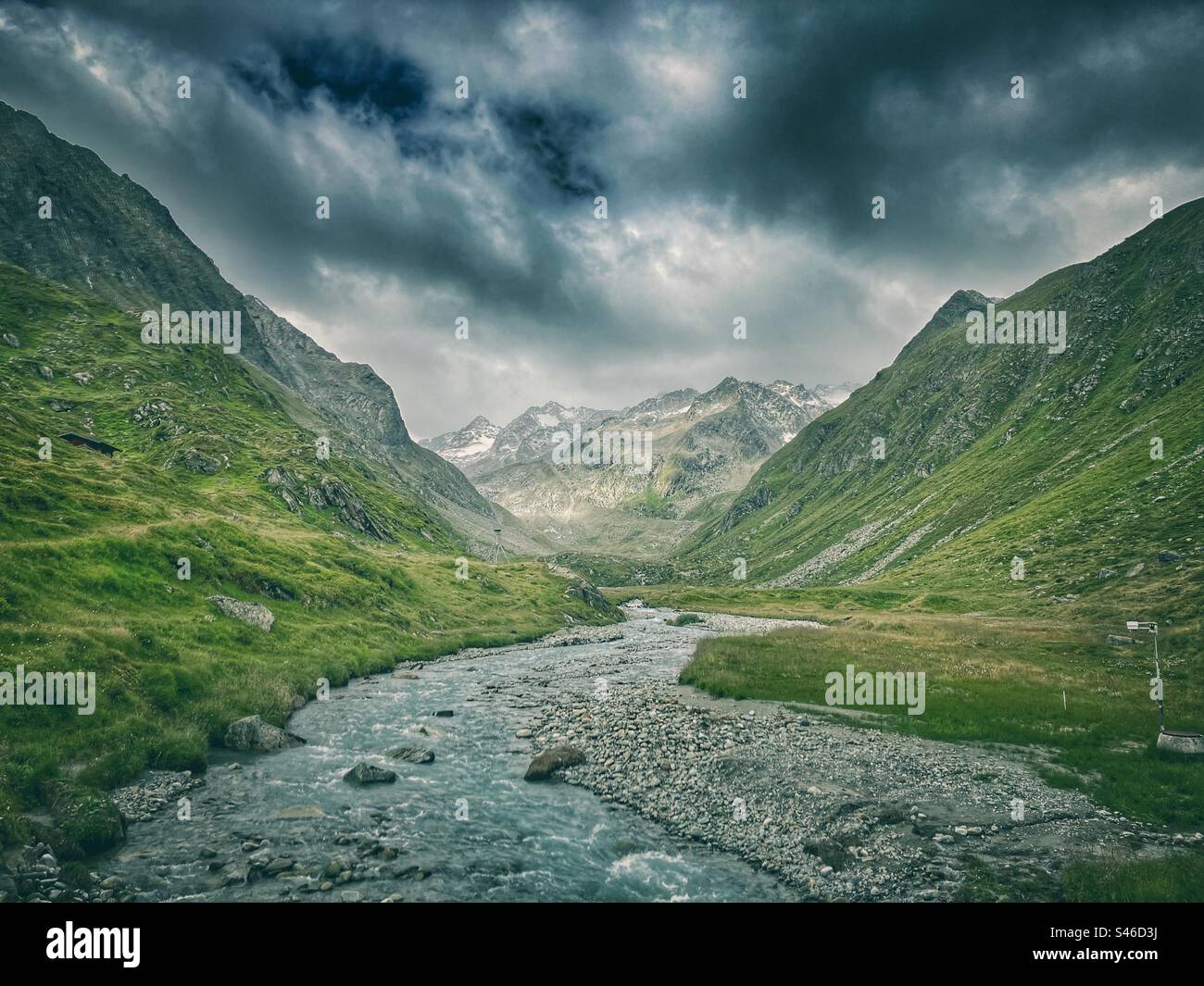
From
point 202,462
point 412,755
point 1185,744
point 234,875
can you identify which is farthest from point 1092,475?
point 202,462

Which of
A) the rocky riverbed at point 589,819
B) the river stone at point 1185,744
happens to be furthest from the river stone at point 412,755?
the river stone at point 1185,744

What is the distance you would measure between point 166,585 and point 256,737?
67.3 ft

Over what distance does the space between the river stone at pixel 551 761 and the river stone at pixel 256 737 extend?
44.3 ft

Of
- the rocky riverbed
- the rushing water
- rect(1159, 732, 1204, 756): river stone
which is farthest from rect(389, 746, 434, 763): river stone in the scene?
rect(1159, 732, 1204, 756): river stone

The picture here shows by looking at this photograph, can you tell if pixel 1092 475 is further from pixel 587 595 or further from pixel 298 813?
pixel 298 813

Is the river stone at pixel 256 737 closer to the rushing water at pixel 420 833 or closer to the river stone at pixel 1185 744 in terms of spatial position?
the rushing water at pixel 420 833

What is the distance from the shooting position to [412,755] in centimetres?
2953

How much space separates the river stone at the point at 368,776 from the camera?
2583 cm

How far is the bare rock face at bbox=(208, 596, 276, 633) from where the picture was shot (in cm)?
4419

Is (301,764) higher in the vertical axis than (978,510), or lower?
lower

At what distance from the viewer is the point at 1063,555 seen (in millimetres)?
89812
